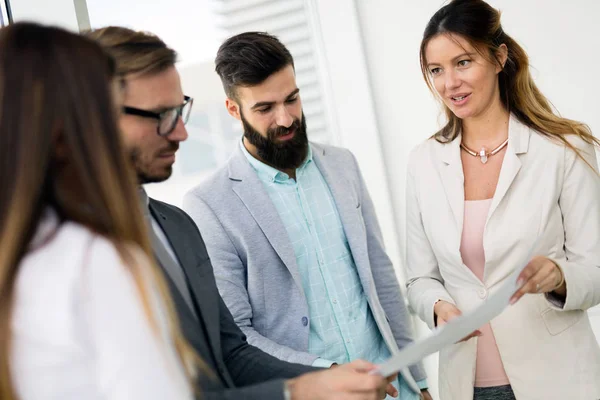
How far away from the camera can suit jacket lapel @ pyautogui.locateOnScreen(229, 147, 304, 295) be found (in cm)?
210

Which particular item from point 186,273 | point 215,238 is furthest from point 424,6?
point 186,273

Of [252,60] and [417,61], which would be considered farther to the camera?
[417,61]

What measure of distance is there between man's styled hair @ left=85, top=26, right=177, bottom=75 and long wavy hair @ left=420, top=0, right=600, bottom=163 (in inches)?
40.7

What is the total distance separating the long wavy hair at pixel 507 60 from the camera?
6.94 ft

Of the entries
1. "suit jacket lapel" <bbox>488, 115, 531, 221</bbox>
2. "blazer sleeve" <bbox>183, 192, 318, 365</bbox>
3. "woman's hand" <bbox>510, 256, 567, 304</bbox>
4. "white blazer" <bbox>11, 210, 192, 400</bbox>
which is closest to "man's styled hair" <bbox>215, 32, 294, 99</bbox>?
"blazer sleeve" <bbox>183, 192, 318, 365</bbox>

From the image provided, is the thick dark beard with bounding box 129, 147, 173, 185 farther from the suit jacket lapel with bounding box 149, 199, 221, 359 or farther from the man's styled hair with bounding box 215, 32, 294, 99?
the man's styled hair with bounding box 215, 32, 294, 99

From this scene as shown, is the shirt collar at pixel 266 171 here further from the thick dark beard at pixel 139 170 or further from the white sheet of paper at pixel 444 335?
the white sheet of paper at pixel 444 335

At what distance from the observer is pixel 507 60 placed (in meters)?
2.21

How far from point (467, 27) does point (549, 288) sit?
847 millimetres

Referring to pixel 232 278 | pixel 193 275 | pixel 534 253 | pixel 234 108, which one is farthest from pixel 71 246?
pixel 234 108

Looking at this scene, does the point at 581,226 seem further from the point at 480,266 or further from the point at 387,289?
the point at 387,289

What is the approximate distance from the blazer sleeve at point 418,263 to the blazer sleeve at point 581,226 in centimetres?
35

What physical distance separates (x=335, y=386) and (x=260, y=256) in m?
0.88

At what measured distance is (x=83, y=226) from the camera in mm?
875
